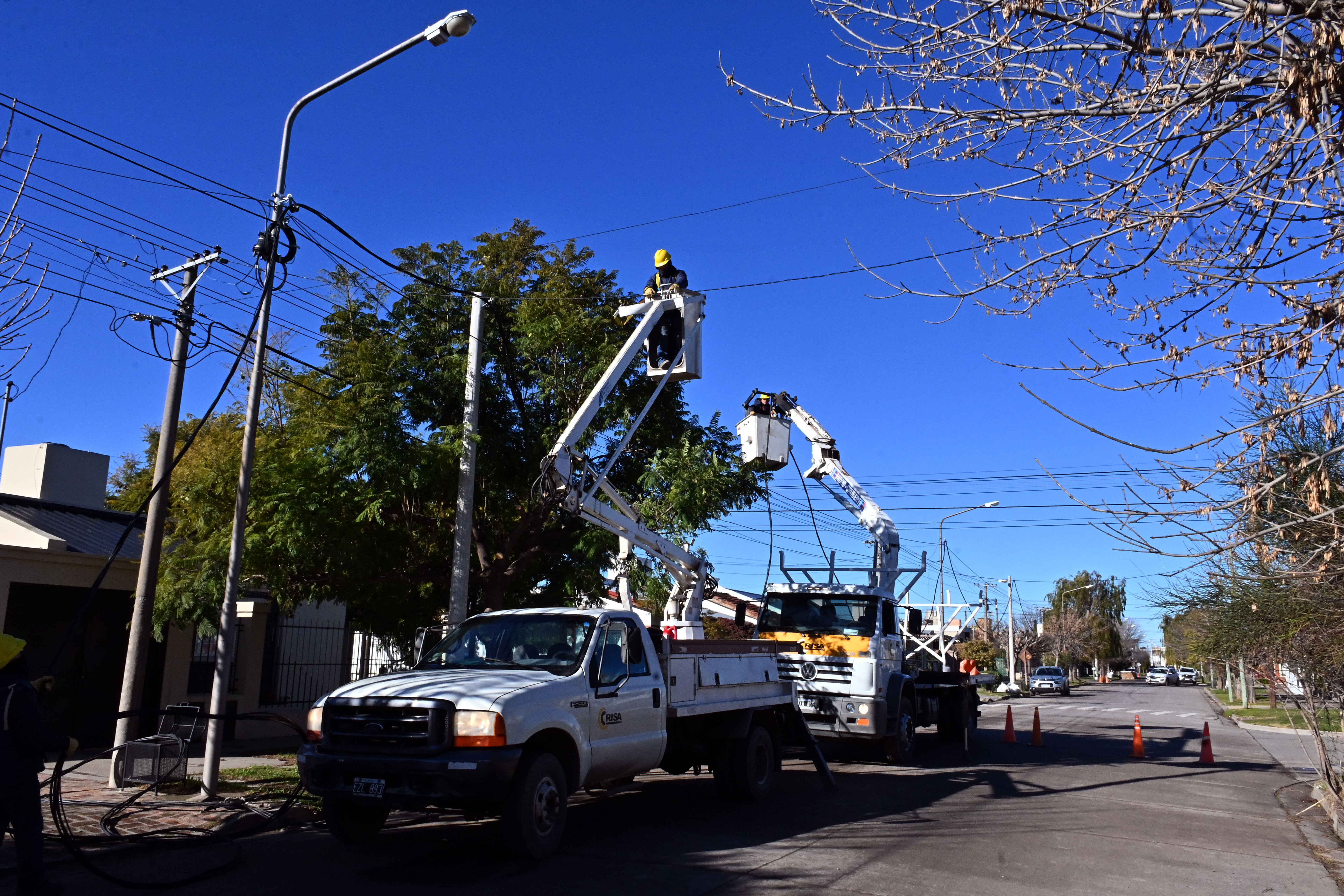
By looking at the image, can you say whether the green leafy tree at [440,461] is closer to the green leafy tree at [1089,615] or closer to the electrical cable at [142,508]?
the electrical cable at [142,508]

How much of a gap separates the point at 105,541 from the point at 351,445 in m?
5.08

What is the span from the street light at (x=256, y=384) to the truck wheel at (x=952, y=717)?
1301cm

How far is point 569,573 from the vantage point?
16.9 meters

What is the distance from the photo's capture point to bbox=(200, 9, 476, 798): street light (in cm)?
1041

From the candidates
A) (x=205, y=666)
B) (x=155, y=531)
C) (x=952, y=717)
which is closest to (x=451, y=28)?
(x=155, y=531)

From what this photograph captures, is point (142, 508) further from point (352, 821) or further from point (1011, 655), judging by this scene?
point (1011, 655)

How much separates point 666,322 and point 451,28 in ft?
16.1

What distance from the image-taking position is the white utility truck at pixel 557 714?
7.77m

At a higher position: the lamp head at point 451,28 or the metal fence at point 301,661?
the lamp head at point 451,28

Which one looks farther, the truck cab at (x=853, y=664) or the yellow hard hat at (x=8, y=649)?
the truck cab at (x=853, y=664)

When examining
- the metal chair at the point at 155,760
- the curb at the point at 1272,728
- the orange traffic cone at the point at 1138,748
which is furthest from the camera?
the curb at the point at 1272,728

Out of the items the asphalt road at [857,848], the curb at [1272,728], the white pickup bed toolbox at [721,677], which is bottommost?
the curb at [1272,728]

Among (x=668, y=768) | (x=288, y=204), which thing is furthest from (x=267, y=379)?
(x=668, y=768)

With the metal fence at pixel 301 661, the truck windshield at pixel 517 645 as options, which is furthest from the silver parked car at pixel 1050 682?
the truck windshield at pixel 517 645
